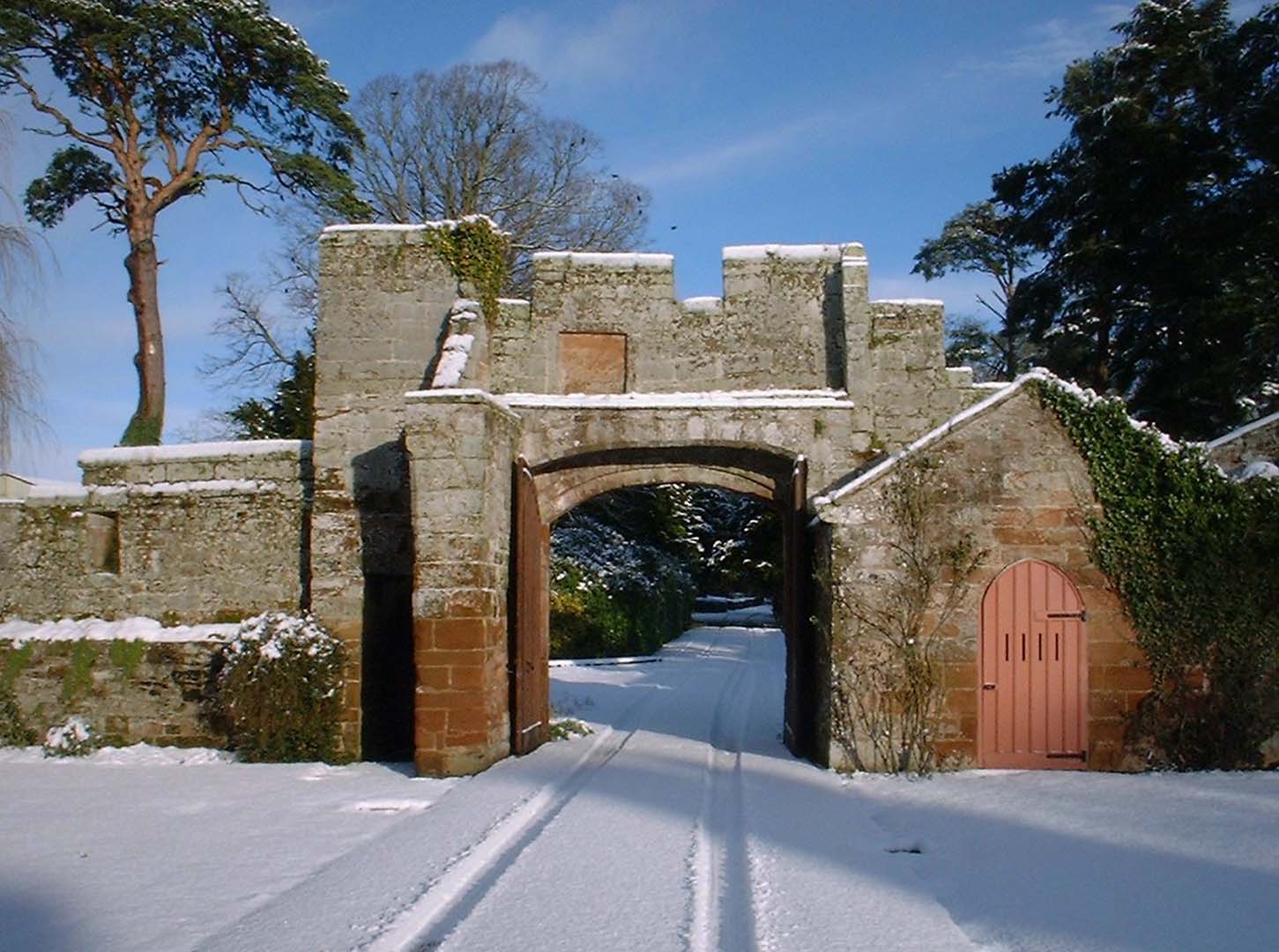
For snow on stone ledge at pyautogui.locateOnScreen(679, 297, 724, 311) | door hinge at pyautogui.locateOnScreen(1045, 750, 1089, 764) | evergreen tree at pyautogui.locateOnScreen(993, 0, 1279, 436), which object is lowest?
door hinge at pyautogui.locateOnScreen(1045, 750, 1089, 764)

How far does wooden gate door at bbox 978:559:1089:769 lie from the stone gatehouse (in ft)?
0.17

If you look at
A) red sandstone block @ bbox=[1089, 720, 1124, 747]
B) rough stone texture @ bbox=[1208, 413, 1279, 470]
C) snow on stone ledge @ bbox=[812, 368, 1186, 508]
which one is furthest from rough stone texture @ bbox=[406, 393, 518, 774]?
rough stone texture @ bbox=[1208, 413, 1279, 470]

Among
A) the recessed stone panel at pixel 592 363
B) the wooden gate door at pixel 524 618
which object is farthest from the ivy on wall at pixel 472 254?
the wooden gate door at pixel 524 618

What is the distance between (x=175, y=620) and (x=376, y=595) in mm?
2120

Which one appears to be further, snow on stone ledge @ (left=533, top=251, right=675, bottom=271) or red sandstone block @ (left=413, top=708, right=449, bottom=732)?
snow on stone ledge @ (left=533, top=251, right=675, bottom=271)

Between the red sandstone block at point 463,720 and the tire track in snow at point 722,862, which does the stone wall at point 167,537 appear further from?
the tire track in snow at point 722,862

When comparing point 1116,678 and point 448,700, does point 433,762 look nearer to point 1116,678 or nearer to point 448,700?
point 448,700

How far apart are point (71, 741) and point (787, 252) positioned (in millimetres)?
8396

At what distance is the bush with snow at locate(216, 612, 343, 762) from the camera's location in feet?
34.0

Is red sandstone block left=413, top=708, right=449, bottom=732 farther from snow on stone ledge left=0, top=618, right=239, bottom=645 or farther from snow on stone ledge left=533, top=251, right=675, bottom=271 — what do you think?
snow on stone ledge left=533, top=251, right=675, bottom=271

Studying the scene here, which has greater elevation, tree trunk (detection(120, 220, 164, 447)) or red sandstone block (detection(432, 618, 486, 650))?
tree trunk (detection(120, 220, 164, 447))

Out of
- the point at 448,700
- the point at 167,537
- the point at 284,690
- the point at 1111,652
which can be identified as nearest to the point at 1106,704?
the point at 1111,652

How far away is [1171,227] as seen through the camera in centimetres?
1888

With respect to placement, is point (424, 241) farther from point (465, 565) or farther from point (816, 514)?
point (816, 514)
